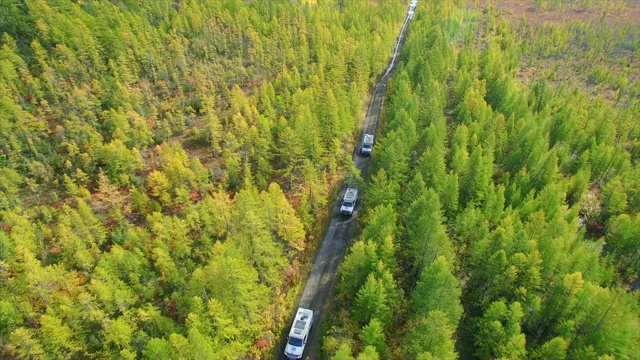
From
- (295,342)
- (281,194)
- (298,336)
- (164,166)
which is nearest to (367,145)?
(281,194)

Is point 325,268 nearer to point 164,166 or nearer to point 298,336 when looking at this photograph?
point 298,336

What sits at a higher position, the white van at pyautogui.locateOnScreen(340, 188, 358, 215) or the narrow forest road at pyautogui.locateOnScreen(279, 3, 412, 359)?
the white van at pyautogui.locateOnScreen(340, 188, 358, 215)

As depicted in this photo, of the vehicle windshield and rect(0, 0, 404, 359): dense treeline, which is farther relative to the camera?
the vehicle windshield

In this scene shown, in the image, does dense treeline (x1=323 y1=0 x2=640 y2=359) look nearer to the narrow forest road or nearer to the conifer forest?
the conifer forest

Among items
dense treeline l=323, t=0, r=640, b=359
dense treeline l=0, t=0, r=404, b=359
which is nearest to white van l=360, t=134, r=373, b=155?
dense treeline l=0, t=0, r=404, b=359

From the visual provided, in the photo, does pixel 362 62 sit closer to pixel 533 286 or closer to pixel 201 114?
pixel 201 114

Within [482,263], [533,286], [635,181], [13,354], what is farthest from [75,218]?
[635,181]
